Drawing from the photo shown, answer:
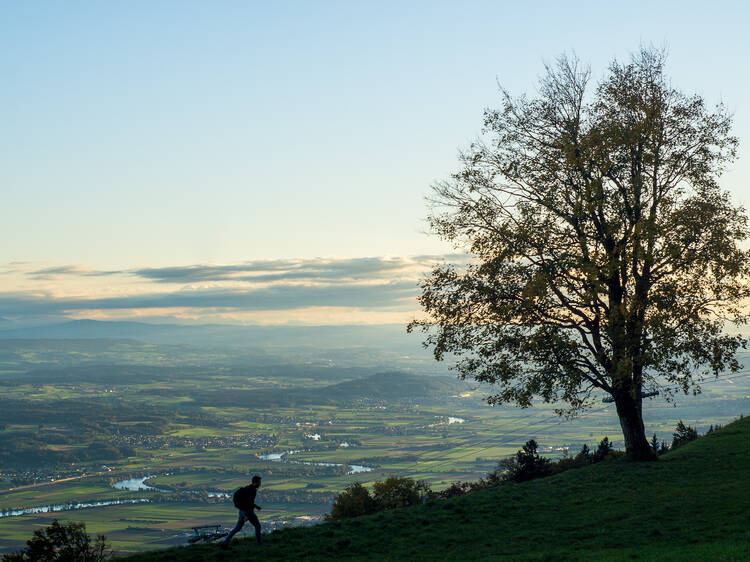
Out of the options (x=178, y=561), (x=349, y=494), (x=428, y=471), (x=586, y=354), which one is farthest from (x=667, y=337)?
(x=428, y=471)

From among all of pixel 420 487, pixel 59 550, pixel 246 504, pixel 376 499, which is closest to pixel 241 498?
pixel 246 504

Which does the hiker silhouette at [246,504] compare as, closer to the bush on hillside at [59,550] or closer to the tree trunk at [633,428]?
the bush on hillside at [59,550]

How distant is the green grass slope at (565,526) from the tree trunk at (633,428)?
1.77m

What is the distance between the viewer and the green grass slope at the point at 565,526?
69.5 ft

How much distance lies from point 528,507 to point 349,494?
12.4 metres

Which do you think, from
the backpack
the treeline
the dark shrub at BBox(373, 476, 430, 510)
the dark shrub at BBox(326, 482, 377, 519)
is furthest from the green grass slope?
the dark shrub at BBox(326, 482, 377, 519)

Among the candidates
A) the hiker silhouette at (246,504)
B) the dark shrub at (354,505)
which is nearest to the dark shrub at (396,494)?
the dark shrub at (354,505)

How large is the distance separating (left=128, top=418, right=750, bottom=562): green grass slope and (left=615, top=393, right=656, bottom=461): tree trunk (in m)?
1.77

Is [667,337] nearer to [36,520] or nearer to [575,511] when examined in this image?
[575,511]

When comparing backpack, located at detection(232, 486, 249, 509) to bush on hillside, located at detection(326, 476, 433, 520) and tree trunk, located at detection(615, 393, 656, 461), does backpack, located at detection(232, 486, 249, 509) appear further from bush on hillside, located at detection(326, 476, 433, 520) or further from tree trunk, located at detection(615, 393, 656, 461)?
tree trunk, located at detection(615, 393, 656, 461)

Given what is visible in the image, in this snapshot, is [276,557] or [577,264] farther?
[577,264]

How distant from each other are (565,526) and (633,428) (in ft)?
40.7

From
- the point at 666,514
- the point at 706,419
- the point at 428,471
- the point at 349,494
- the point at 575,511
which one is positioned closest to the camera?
the point at 666,514

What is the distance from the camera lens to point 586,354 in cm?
3506
